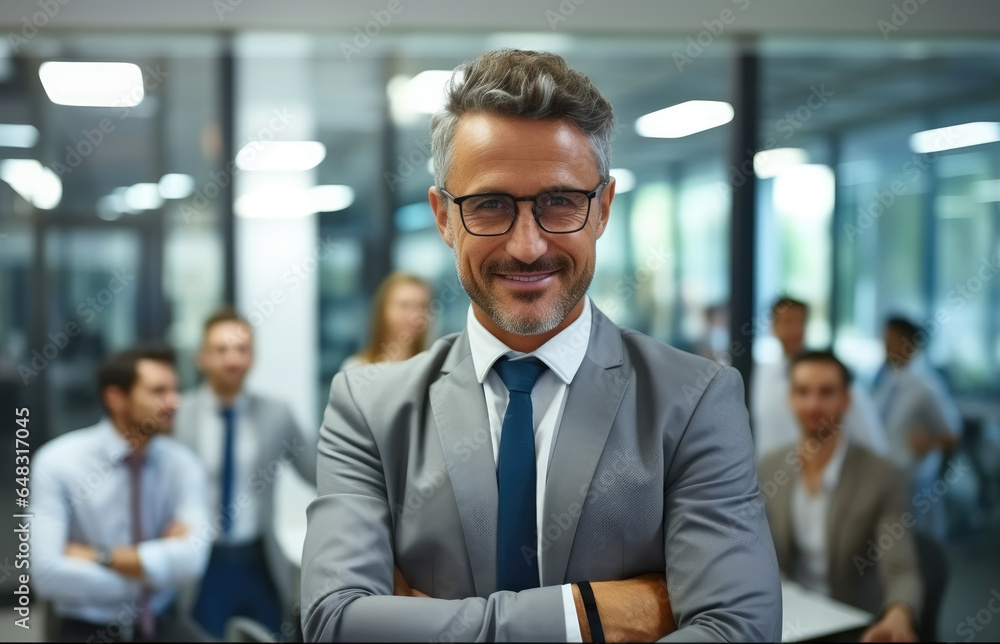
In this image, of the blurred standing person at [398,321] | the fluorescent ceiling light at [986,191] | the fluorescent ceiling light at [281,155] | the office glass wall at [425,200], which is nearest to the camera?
the blurred standing person at [398,321]

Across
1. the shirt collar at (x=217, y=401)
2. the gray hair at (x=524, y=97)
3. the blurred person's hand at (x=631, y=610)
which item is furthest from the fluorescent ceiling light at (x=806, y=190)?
the blurred person's hand at (x=631, y=610)

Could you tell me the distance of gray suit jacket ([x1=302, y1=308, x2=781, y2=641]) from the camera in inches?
49.5

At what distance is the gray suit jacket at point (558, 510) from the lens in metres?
1.26

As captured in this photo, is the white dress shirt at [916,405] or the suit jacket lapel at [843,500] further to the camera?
the white dress shirt at [916,405]

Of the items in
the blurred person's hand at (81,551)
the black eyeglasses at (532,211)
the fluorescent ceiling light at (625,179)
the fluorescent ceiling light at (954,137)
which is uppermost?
the fluorescent ceiling light at (954,137)

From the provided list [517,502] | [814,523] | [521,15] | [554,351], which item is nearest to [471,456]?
[517,502]

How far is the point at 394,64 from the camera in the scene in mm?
4461

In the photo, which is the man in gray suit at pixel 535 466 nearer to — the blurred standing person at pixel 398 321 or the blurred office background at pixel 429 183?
the blurred standing person at pixel 398 321

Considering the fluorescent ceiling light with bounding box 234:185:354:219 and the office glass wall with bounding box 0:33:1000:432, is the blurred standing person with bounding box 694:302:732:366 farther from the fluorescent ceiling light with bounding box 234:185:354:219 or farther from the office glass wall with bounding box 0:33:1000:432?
the fluorescent ceiling light with bounding box 234:185:354:219

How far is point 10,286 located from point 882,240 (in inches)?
203

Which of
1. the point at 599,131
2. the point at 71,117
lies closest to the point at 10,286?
the point at 71,117

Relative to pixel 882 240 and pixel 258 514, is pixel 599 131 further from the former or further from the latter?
pixel 882 240

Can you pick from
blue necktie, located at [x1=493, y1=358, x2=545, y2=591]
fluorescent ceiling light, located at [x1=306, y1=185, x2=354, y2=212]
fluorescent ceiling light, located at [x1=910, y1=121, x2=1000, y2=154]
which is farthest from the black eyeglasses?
fluorescent ceiling light, located at [x1=910, y1=121, x2=1000, y2=154]

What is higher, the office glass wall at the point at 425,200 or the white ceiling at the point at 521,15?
the white ceiling at the point at 521,15
